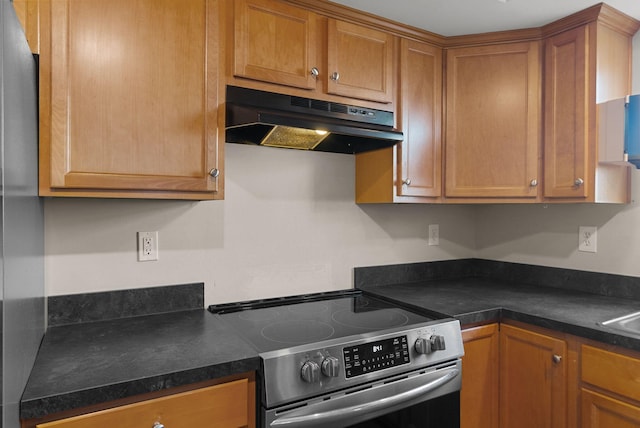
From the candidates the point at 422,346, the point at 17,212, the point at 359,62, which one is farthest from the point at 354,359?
the point at 359,62

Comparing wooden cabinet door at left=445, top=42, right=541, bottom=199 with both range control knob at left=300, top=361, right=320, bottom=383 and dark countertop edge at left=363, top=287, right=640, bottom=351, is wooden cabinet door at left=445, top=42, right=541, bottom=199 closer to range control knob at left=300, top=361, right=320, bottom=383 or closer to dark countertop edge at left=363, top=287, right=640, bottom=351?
dark countertop edge at left=363, top=287, right=640, bottom=351

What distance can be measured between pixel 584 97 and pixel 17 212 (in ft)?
6.71

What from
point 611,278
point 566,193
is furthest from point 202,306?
point 611,278

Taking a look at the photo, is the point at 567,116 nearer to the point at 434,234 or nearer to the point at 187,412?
the point at 434,234

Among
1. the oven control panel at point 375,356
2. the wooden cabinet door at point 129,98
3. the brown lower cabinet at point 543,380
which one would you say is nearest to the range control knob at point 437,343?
the oven control panel at point 375,356

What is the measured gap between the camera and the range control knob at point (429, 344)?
1.40 metres

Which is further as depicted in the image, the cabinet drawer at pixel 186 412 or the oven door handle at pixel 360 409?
the oven door handle at pixel 360 409

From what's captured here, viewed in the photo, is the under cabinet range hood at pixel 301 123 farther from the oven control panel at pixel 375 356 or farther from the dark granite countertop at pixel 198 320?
the oven control panel at pixel 375 356

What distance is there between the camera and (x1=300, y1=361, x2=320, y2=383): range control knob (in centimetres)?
118

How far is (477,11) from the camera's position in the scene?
5.73 feet

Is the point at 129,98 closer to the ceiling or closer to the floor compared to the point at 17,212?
closer to the ceiling

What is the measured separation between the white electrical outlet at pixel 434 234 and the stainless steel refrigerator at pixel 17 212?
75.3 inches

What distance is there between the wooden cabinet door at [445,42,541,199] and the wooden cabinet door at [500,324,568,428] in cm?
69

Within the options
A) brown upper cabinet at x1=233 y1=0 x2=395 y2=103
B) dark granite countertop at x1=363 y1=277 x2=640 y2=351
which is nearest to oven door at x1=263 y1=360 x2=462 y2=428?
dark granite countertop at x1=363 y1=277 x2=640 y2=351
